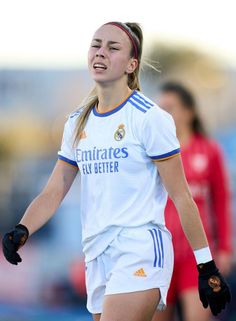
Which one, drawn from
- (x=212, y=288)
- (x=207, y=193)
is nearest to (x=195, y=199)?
(x=207, y=193)

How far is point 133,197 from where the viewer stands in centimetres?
502

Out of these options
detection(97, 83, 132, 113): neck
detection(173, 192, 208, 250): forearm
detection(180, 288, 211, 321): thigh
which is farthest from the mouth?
detection(180, 288, 211, 321): thigh

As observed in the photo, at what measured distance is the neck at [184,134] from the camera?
7.24m

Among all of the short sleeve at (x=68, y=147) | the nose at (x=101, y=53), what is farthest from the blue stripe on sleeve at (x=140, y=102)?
the short sleeve at (x=68, y=147)

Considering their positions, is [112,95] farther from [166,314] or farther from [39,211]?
[166,314]

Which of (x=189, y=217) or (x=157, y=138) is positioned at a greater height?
(x=157, y=138)

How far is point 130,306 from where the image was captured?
16.0 feet

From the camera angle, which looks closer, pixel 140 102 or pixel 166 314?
pixel 140 102

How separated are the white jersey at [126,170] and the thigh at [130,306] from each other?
0.95 ft

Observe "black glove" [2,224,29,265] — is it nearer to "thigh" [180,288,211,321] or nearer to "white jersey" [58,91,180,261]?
"white jersey" [58,91,180,261]

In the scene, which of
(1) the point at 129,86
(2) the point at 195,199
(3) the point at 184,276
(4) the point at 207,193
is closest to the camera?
(1) the point at 129,86

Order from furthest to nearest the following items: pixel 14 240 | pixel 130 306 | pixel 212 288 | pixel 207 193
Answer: pixel 207 193, pixel 14 240, pixel 212 288, pixel 130 306

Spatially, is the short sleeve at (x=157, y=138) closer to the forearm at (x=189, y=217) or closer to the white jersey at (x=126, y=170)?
the white jersey at (x=126, y=170)

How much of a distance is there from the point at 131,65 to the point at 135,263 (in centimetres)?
98
